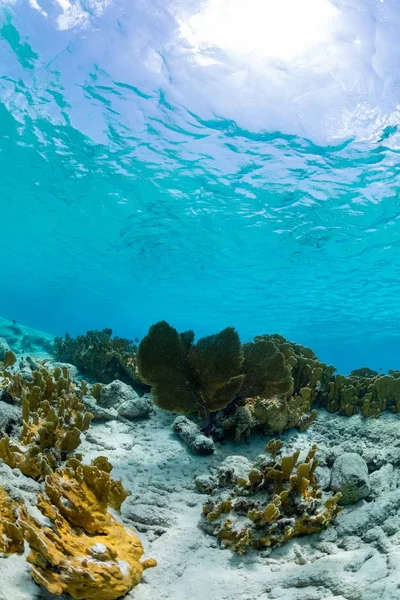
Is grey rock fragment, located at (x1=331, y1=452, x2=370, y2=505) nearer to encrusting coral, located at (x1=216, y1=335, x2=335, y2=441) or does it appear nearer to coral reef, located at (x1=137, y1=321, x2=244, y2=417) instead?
encrusting coral, located at (x1=216, y1=335, x2=335, y2=441)

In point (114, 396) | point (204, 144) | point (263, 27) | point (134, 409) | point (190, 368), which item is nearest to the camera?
point (190, 368)

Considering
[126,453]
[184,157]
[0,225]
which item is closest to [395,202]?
[184,157]

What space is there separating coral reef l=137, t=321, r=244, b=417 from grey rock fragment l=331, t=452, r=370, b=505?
5.46 feet

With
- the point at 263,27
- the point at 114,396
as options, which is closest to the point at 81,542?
the point at 114,396

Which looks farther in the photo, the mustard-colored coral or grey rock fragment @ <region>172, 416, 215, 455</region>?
grey rock fragment @ <region>172, 416, 215, 455</region>

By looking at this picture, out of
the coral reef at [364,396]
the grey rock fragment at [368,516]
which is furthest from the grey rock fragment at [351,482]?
the coral reef at [364,396]

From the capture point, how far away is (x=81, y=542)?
2.50 m

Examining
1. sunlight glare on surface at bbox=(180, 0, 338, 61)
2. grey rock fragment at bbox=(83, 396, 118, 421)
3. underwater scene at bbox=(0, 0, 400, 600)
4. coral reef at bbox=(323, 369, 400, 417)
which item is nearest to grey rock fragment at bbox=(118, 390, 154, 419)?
underwater scene at bbox=(0, 0, 400, 600)

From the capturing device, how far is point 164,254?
32.4 metres

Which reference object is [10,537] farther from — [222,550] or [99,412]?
[99,412]

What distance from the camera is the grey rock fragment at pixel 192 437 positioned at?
198 inches

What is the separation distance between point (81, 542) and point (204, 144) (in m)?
16.5

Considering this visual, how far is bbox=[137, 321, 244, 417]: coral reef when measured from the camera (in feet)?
16.9

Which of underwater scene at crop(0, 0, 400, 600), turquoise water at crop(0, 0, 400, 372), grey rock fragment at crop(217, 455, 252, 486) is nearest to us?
underwater scene at crop(0, 0, 400, 600)
